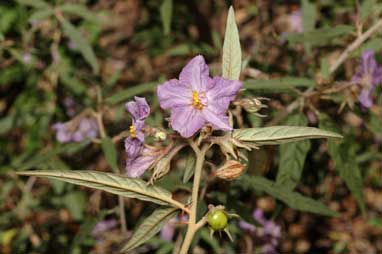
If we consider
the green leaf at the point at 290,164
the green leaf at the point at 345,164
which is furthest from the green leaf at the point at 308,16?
the green leaf at the point at 290,164

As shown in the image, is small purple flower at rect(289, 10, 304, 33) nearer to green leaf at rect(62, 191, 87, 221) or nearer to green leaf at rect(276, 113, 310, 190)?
green leaf at rect(276, 113, 310, 190)

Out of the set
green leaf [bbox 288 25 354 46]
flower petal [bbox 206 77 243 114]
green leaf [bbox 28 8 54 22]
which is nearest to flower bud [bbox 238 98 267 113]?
flower petal [bbox 206 77 243 114]

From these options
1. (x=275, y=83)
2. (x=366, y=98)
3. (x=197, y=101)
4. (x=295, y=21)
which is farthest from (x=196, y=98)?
(x=295, y=21)

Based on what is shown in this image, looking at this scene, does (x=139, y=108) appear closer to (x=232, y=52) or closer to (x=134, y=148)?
(x=134, y=148)

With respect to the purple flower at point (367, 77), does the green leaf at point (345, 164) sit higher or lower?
lower

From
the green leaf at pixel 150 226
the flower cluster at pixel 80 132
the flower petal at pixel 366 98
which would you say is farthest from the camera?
the flower cluster at pixel 80 132

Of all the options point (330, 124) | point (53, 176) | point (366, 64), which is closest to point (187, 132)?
point (53, 176)

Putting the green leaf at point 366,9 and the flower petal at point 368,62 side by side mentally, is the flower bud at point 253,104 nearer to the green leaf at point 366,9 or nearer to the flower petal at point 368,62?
the flower petal at point 368,62

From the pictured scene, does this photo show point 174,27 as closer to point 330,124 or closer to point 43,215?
point 43,215
